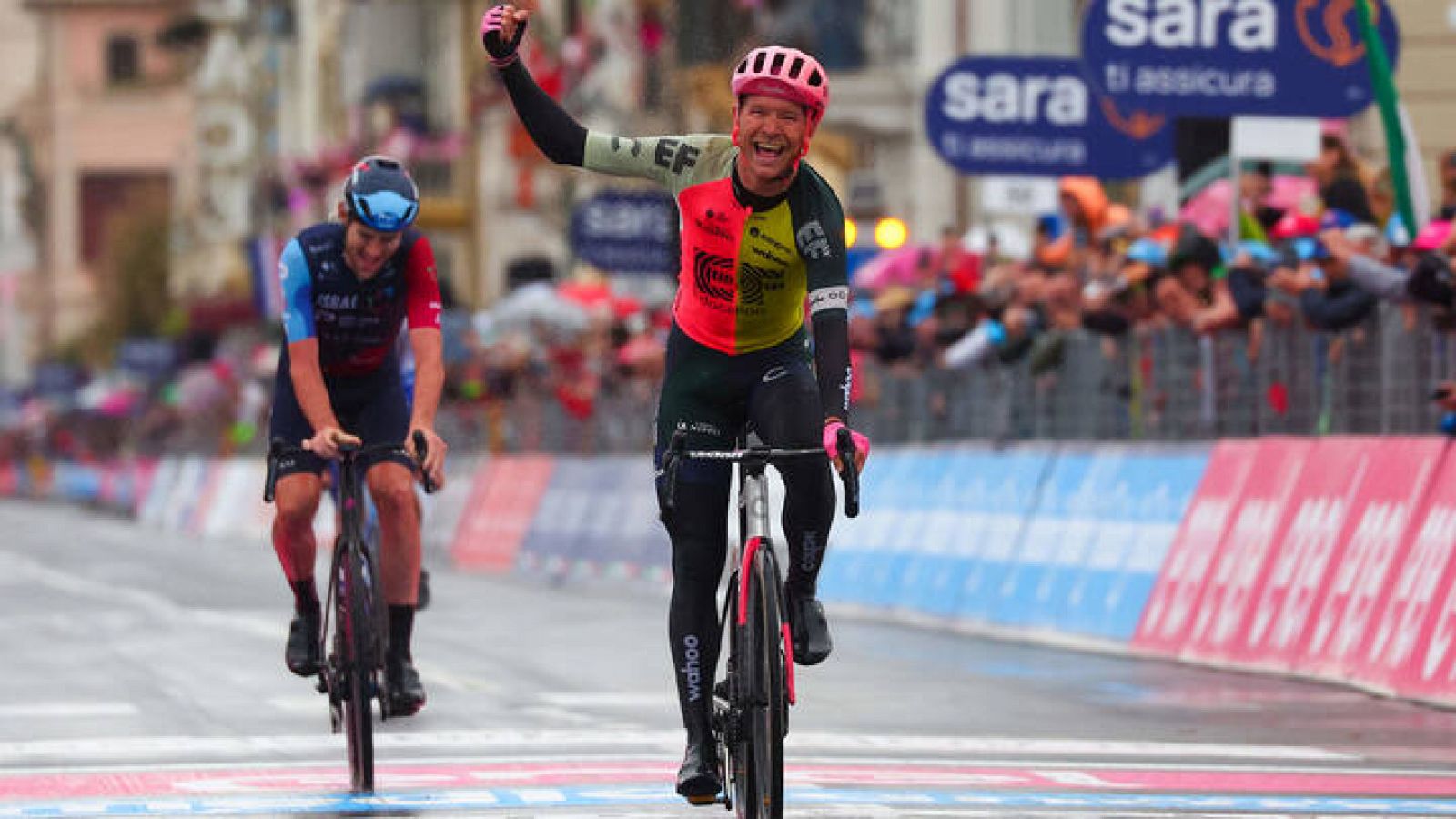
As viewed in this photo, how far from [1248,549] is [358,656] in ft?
21.5

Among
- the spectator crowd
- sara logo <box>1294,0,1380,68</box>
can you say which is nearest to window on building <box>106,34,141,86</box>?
the spectator crowd

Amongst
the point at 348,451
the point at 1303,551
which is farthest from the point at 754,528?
the point at 1303,551

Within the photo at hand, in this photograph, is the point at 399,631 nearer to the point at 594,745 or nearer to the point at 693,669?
the point at 594,745

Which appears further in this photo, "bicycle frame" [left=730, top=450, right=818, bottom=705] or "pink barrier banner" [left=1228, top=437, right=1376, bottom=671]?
"pink barrier banner" [left=1228, top=437, right=1376, bottom=671]

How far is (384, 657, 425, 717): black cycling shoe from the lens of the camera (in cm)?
1225

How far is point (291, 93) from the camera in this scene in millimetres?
97125

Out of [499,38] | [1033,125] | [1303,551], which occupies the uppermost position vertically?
[1033,125]

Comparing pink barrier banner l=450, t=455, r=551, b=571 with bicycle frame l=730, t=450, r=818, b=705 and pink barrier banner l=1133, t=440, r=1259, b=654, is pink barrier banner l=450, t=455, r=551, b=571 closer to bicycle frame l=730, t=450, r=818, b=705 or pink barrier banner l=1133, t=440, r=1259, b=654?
pink barrier banner l=1133, t=440, r=1259, b=654

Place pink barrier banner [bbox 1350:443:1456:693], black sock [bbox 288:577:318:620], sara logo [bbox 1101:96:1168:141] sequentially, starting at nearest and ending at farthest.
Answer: black sock [bbox 288:577:318:620], pink barrier banner [bbox 1350:443:1456:693], sara logo [bbox 1101:96:1168:141]

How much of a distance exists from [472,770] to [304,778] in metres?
0.57

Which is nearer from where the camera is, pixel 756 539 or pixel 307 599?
pixel 756 539

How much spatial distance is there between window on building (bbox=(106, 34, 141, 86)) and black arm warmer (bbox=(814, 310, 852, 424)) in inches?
5883

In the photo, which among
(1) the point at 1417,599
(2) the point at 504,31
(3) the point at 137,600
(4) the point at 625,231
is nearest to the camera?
(2) the point at 504,31

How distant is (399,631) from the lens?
12523 mm
